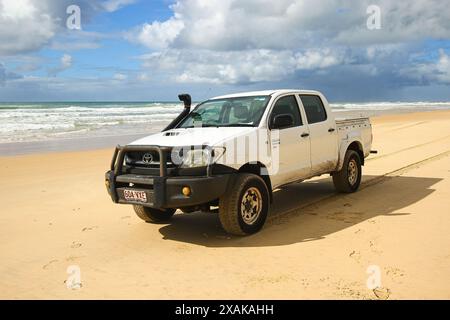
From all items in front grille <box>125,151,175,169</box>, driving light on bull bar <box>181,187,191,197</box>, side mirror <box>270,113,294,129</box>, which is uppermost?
side mirror <box>270,113,294,129</box>

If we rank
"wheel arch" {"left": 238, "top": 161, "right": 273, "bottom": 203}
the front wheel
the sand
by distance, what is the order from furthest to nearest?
"wheel arch" {"left": 238, "top": 161, "right": 273, "bottom": 203}, the front wheel, the sand

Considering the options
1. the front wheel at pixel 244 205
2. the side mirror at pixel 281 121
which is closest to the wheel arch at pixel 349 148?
the side mirror at pixel 281 121

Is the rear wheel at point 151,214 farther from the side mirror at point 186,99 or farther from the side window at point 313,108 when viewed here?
the side window at point 313,108

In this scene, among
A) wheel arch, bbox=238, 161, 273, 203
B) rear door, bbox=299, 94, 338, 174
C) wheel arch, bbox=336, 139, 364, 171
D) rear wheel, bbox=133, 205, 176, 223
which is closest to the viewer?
wheel arch, bbox=238, 161, 273, 203

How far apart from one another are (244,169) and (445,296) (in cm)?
263

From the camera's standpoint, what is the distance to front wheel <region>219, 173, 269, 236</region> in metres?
5.26

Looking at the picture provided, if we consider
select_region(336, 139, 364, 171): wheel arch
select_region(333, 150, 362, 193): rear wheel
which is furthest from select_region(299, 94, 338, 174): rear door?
select_region(333, 150, 362, 193): rear wheel

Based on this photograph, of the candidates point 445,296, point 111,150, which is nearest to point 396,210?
point 445,296

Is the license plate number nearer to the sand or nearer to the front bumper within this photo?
the front bumper

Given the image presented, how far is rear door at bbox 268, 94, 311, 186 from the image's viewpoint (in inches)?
236

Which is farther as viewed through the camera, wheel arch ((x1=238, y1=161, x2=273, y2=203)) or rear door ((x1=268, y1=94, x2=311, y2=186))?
rear door ((x1=268, y1=94, x2=311, y2=186))

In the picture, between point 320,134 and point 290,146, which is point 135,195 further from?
point 320,134

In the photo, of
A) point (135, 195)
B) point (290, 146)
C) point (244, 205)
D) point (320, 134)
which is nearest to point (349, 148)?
point (320, 134)

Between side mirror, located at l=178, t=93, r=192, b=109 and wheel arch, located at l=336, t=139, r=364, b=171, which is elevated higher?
side mirror, located at l=178, t=93, r=192, b=109
